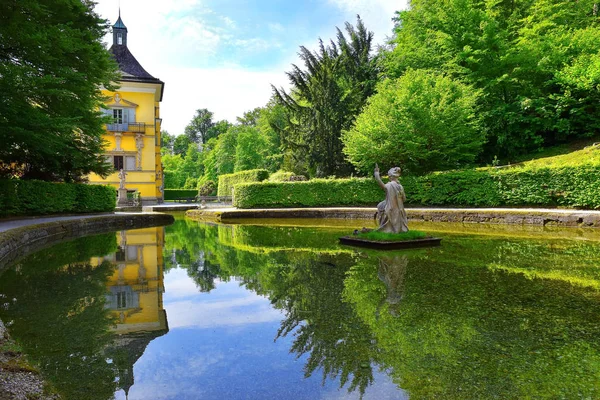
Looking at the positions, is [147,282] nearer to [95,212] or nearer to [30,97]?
[30,97]

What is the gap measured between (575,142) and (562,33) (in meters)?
6.80

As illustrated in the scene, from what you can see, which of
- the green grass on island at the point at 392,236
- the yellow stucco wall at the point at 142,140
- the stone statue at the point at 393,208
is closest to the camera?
the green grass on island at the point at 392,236

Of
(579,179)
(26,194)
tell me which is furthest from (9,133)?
(579,179)

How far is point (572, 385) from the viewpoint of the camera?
8.79ft

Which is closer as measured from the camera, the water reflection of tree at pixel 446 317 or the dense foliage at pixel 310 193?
the water reflection of tree at pixel 446 317

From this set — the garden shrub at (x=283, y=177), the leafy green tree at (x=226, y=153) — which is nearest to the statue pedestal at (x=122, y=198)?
the garden shrub at (x=283, y=177)

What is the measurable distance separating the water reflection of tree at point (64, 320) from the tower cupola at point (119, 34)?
31.1 m

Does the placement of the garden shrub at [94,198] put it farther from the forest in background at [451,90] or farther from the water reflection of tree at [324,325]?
the water reflection of tree at [324,325]

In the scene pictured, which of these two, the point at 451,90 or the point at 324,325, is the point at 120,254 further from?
the point at 451,90

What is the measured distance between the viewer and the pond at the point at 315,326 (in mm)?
2822

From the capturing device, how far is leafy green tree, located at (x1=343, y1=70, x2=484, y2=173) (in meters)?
20.5

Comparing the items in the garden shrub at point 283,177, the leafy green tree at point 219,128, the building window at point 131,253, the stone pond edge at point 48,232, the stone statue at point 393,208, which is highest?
the leafy green tree at point 219,128

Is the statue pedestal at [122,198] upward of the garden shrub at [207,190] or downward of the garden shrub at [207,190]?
downward

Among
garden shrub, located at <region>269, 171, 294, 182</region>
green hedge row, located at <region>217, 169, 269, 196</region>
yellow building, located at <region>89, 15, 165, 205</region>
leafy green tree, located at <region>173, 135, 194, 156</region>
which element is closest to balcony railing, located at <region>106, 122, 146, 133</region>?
yellow building, located at <region>89, 15, 165, 205</region>
